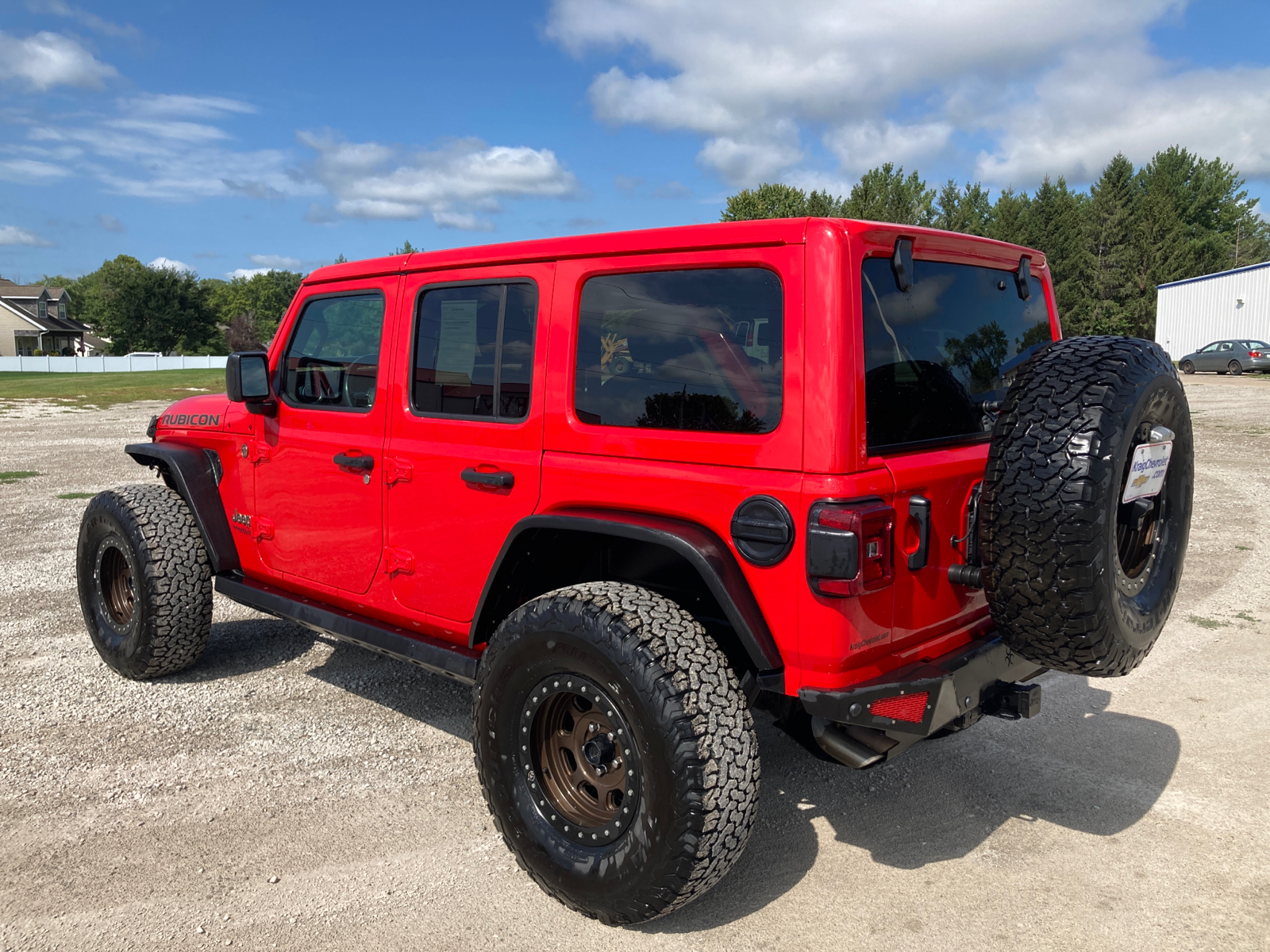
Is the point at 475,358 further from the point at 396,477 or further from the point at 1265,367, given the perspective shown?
the point at 1265,367

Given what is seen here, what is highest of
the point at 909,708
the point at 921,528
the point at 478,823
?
the point at 921,528

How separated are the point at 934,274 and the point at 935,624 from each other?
1.09 m

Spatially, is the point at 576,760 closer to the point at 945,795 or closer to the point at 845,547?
the point at 845,547

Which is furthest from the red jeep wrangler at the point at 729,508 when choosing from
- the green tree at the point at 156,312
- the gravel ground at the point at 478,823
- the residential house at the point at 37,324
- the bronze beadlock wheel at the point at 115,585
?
the residential house at the point at 37,324

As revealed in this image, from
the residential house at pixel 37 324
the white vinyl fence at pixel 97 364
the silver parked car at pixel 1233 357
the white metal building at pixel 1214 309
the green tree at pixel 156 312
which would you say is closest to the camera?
the silver parked car at pixel 1233 357

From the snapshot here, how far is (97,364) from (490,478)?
61.5 m

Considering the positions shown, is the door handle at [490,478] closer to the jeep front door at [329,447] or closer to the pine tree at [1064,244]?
the jeep front door at [329,447]

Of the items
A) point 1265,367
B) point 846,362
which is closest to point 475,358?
point 846,362

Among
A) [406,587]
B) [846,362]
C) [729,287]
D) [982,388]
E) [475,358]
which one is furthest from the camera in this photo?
[406,587]

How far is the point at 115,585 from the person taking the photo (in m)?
4.93

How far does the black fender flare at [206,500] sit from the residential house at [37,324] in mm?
82454

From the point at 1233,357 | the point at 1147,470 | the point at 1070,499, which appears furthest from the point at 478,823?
the point at 1233,357

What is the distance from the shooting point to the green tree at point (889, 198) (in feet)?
227

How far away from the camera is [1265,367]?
31906 mm
